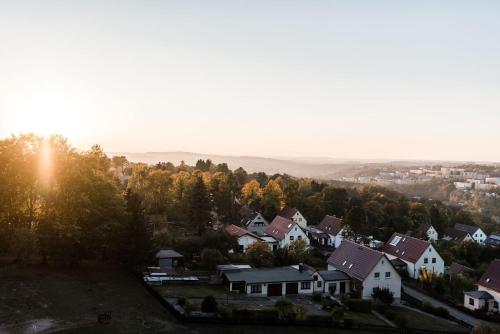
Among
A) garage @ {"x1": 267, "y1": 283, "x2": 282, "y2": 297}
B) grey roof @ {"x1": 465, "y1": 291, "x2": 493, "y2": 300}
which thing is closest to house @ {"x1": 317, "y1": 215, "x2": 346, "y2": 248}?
grey roof @ {"x1": 465, "y1": 291, "x2": 493, "y2": 300}

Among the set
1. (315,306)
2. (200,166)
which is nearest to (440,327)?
(315,306)

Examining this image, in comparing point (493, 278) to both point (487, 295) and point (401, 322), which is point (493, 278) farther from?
point (401, 322)

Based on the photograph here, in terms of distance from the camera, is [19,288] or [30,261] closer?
[19,288]

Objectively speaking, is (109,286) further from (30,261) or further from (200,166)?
(200,166)

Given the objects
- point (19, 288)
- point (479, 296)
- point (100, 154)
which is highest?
point (100, 154)

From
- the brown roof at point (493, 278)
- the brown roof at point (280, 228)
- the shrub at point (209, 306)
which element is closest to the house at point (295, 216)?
the brown roof at point (280, 228)

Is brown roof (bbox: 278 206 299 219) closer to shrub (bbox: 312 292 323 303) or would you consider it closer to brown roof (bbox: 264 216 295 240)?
brown roof (bbox: 264 216 295 240)

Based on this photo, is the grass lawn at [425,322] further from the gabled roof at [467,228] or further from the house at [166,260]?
the gabled roof at [467,228]
